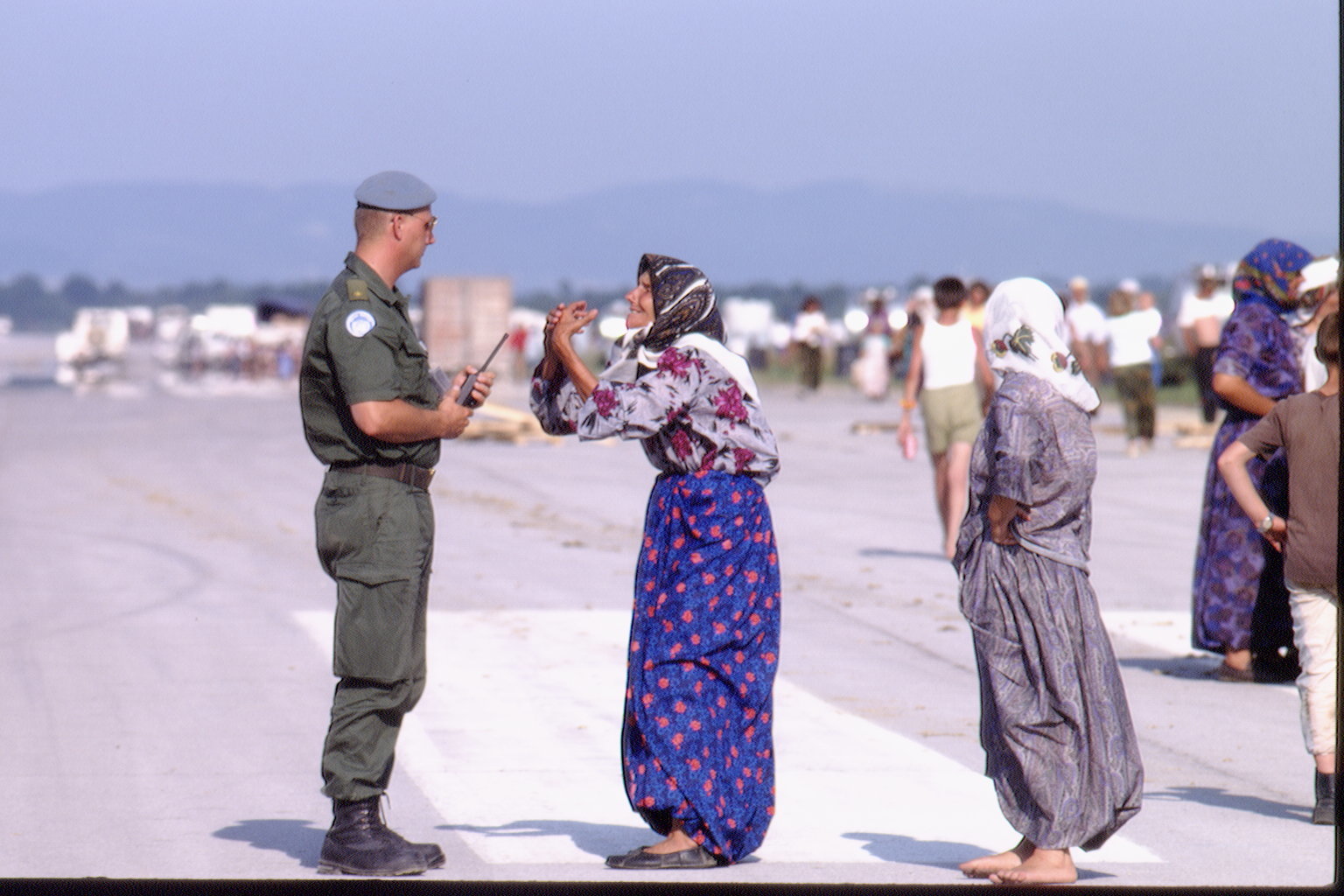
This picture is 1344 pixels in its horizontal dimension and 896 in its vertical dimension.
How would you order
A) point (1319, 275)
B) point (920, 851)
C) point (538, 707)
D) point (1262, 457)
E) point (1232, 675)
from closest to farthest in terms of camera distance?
point (920, 851) < point (1262, 457) < point (1319, 275) < point (538, 707) < point (1232, 675)

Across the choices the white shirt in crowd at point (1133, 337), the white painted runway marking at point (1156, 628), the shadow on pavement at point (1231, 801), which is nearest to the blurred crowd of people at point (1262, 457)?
the shadow on pavement at point (1231, 801)

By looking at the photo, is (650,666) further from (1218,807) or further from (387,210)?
(1218,807)

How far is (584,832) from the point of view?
20.2 ft

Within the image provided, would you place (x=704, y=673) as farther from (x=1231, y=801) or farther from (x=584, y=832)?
(x=1231, y=801)

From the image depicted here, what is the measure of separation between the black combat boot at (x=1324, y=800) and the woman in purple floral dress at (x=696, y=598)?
6.07 ft

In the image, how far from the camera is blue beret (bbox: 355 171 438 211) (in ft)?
18.5

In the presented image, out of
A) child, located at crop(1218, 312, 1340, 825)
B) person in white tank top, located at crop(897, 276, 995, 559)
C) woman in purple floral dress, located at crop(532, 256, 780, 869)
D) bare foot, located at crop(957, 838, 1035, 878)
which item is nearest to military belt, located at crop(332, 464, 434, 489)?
woman in purple floral dress, located at crop(532, 256, 780, 869)

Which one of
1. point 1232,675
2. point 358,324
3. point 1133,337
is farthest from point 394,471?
point 1133,337

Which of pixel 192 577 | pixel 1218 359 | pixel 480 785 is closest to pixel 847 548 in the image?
pixel 192 577

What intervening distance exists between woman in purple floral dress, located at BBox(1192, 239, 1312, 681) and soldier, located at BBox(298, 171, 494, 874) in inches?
153

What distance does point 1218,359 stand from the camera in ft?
27.4

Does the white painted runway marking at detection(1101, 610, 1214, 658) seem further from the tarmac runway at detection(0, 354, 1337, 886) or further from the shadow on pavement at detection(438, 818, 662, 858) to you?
the shadow on pavement at detection(438, 818, 662, 858)

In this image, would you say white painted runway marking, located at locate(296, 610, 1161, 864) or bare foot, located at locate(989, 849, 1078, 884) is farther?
white painted runway marking, located at locate(296, 610, 1161, 864)

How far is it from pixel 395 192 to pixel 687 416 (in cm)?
104
